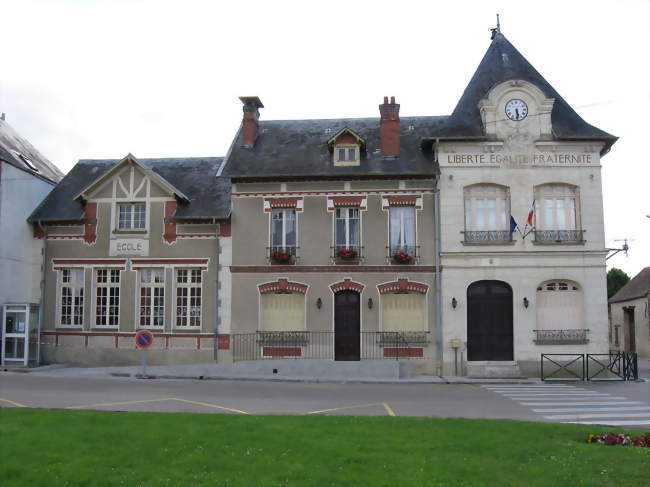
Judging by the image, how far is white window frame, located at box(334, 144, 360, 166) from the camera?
23344 mm

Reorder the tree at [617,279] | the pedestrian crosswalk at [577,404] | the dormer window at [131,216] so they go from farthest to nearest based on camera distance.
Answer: the tree at [617,279] < the dormer window at [131,216] < the pedestrian crosswalk at [577,404]

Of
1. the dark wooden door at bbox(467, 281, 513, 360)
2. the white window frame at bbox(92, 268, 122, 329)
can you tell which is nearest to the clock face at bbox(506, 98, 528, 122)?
the dark wooden door at bbox(467, 281, 513, 360)

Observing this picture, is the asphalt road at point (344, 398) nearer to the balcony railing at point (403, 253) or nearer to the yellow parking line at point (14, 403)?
the yellow parking line at point (14, 403)

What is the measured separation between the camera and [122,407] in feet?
42.5

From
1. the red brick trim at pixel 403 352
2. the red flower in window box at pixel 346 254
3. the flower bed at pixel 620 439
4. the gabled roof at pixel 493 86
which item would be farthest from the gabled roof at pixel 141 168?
the flower bed at pixel 620 439

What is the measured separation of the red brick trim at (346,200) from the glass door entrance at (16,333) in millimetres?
11216

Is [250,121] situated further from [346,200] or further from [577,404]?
[577,404]

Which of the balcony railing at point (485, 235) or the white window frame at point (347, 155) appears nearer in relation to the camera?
the balcony railing at point (485, 235)

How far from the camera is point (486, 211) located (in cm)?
2272

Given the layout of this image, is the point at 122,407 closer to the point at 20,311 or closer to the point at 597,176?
the point at 20,311

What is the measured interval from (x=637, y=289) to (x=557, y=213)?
1875 cm

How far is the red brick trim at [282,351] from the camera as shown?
22641mm

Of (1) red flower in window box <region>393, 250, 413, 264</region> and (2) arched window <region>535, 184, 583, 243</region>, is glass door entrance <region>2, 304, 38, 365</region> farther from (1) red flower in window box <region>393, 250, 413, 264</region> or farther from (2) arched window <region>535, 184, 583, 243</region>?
(2) arched window <region>535, 184, 583, 243</region>

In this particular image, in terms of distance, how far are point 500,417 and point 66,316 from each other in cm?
1739
